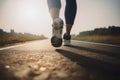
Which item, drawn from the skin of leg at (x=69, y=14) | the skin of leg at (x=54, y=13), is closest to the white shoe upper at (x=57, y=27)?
the skin of leg at (x=54, y=13)

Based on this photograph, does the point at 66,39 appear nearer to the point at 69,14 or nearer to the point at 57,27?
the point at 69,14

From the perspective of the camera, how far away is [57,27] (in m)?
4.59

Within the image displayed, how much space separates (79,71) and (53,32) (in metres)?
2.33

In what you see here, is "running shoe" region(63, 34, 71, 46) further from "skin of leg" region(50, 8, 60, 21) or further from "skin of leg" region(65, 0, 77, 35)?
"skin of leg" region(50, 8, 60, 21)

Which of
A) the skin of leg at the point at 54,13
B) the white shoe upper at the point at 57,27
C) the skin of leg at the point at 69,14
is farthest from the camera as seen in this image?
the skin of leg at the point at 69,14

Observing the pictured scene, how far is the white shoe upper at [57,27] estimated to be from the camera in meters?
4.57

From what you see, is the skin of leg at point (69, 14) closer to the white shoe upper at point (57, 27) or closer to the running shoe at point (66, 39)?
the running shoe at point (66, 39)

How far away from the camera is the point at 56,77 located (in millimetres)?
2102

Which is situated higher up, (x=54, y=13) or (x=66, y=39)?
(x=54, y=13)

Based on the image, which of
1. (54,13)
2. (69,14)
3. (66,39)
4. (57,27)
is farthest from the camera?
(66,39)

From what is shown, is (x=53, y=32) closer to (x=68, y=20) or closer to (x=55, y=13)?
(x=55, y=13)

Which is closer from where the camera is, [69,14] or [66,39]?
[69,14]

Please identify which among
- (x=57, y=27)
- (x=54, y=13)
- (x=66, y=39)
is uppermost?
(x=54, y=13)

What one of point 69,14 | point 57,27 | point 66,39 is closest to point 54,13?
point 57,27
